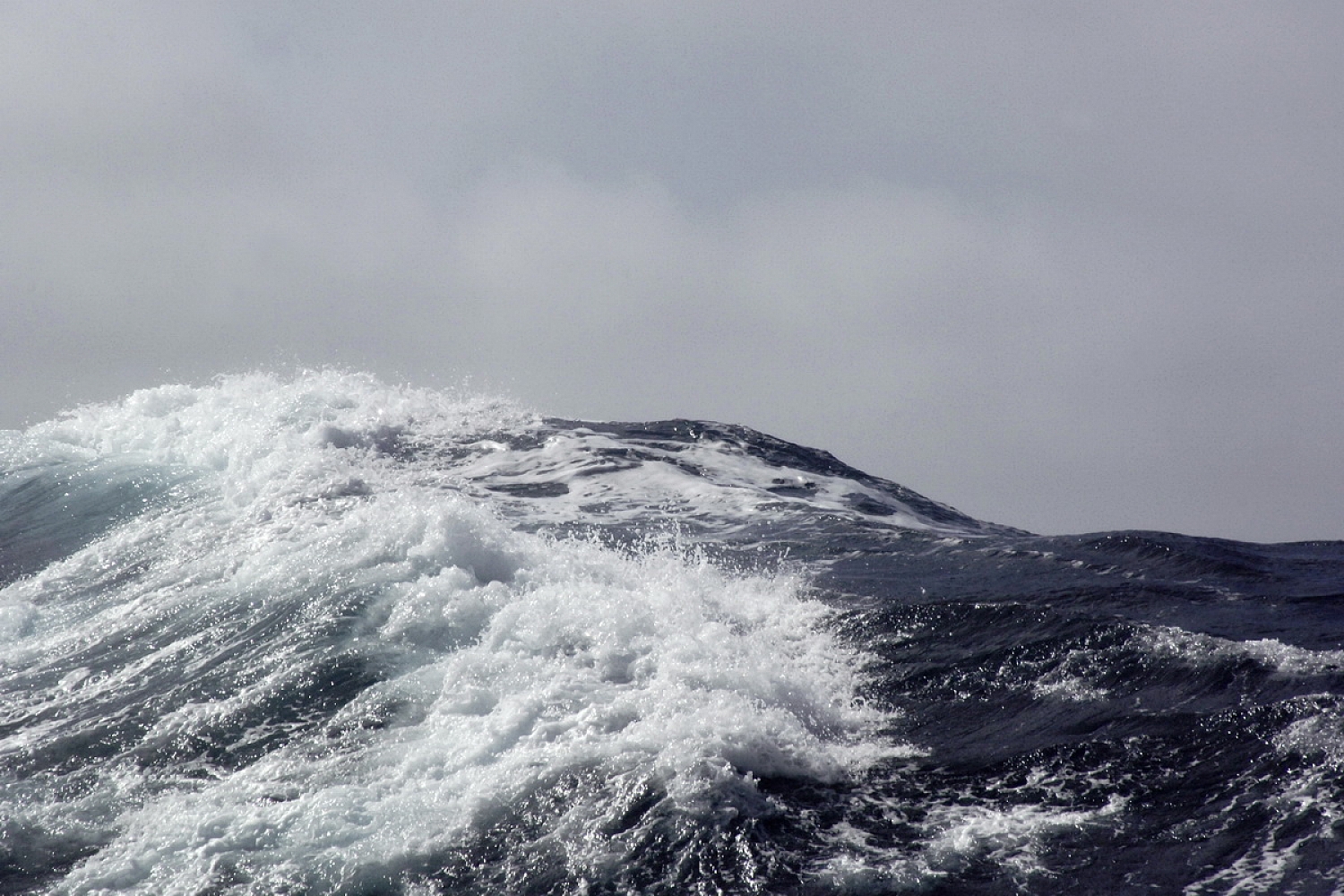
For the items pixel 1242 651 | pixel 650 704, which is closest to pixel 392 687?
pixel 650 704

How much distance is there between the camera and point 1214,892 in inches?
288

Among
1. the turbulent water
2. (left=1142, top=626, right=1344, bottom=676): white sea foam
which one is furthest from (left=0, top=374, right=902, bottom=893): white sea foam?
(left=1142, top=626, right=1344, bottom=676): white sea foam

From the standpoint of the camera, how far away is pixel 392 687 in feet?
37.0

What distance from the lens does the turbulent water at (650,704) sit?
8164mm

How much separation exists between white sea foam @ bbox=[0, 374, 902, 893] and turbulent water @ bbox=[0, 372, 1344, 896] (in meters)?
0.04

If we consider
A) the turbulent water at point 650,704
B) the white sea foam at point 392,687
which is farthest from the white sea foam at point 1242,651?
the white sea foam at point 392,687

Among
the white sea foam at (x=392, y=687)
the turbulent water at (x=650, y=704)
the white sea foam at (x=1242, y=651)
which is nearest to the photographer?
the turbulent water at (x=650, y=704)

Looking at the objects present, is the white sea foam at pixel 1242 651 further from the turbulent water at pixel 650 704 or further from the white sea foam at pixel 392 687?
the white sea foam at pixel 392 687

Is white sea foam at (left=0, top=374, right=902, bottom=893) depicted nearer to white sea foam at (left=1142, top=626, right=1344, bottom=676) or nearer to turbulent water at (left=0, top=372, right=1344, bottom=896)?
turbulent water at (left=0, top=372, right=1344, bottom=896)

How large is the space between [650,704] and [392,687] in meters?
2.86

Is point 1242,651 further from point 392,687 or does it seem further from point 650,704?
point 392,687

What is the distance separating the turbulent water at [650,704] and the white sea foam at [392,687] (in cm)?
4

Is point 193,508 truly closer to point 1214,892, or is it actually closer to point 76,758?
point 76,758

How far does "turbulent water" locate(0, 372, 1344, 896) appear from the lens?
26.8 feet
